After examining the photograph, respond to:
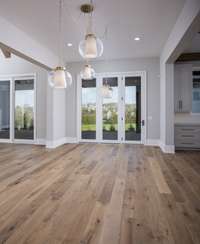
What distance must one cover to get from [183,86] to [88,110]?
362 centimetres

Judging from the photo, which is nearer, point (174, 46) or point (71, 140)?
point (174, 46)

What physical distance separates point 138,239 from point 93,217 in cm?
61

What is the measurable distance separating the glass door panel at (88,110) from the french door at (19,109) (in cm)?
201

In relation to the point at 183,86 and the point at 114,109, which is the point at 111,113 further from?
the point at 183,86

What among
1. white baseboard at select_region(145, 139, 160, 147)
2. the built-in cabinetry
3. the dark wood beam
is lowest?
white baseboard at select_region(145, 139, 160, 147)

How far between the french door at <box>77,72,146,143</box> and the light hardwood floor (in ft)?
8.44

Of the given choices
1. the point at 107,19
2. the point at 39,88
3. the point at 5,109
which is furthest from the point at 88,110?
the point at 107,19

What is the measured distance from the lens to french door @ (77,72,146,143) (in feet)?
23.3

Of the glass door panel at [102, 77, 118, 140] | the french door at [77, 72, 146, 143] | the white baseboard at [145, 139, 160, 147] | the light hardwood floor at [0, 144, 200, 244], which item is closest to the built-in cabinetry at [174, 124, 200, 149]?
the white baseboard at [145, 139, 160, 147]

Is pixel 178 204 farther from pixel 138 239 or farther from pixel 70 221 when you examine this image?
pixel 70 221

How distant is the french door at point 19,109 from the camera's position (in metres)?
7.48

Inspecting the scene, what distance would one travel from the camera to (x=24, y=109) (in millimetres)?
7555

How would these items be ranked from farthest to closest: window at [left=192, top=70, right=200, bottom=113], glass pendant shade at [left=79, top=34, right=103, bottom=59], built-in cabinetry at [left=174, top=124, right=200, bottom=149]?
window at [left=192, top=70, right=200, bottom=113] < built-in cabinetry at [left=174, top=124, right=200, bottom=149] < glass pendant shade at [left=79, top=34, right=103, bottom=59]

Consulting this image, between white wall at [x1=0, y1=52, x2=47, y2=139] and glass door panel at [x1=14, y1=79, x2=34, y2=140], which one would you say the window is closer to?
white wall at [x1=0, y1=52, x2=47, y2=139]
